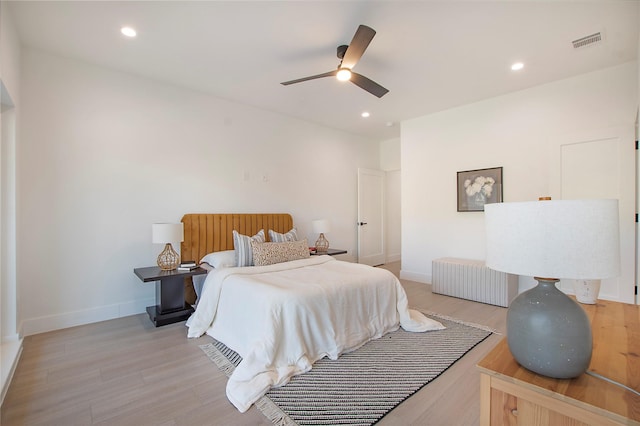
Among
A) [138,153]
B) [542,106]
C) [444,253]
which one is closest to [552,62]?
[542,106]

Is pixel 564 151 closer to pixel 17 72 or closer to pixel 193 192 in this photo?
pixel 193 192

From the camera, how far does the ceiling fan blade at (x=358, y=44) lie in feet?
7.22

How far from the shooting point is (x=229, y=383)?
80.1 inches

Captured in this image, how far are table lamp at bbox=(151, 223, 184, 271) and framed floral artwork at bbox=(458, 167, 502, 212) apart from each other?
159 inches

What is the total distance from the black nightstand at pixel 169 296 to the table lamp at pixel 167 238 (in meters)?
0.09

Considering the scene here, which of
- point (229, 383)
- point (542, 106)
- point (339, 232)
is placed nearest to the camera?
point (229, 383)

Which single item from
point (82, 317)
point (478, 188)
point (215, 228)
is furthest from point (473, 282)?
point (82, 317)

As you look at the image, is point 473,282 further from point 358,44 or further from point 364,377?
point 358,44

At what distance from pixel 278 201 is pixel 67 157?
8.81 ft

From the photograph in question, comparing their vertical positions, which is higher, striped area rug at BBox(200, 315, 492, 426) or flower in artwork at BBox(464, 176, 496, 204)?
flower in artwork at BBox(464, 176, 496, 204)

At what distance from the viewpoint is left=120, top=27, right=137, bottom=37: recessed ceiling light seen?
2.62 m

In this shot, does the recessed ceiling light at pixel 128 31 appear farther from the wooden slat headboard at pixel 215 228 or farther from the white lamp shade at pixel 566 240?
the white lamp shade at pixel 566 240

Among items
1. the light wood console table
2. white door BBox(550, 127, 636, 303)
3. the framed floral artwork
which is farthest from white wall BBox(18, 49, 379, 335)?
white door BBox(550, 127, 636, 303)

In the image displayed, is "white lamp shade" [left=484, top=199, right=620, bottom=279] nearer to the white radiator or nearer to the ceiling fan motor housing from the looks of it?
the ceiling fan motor housing
